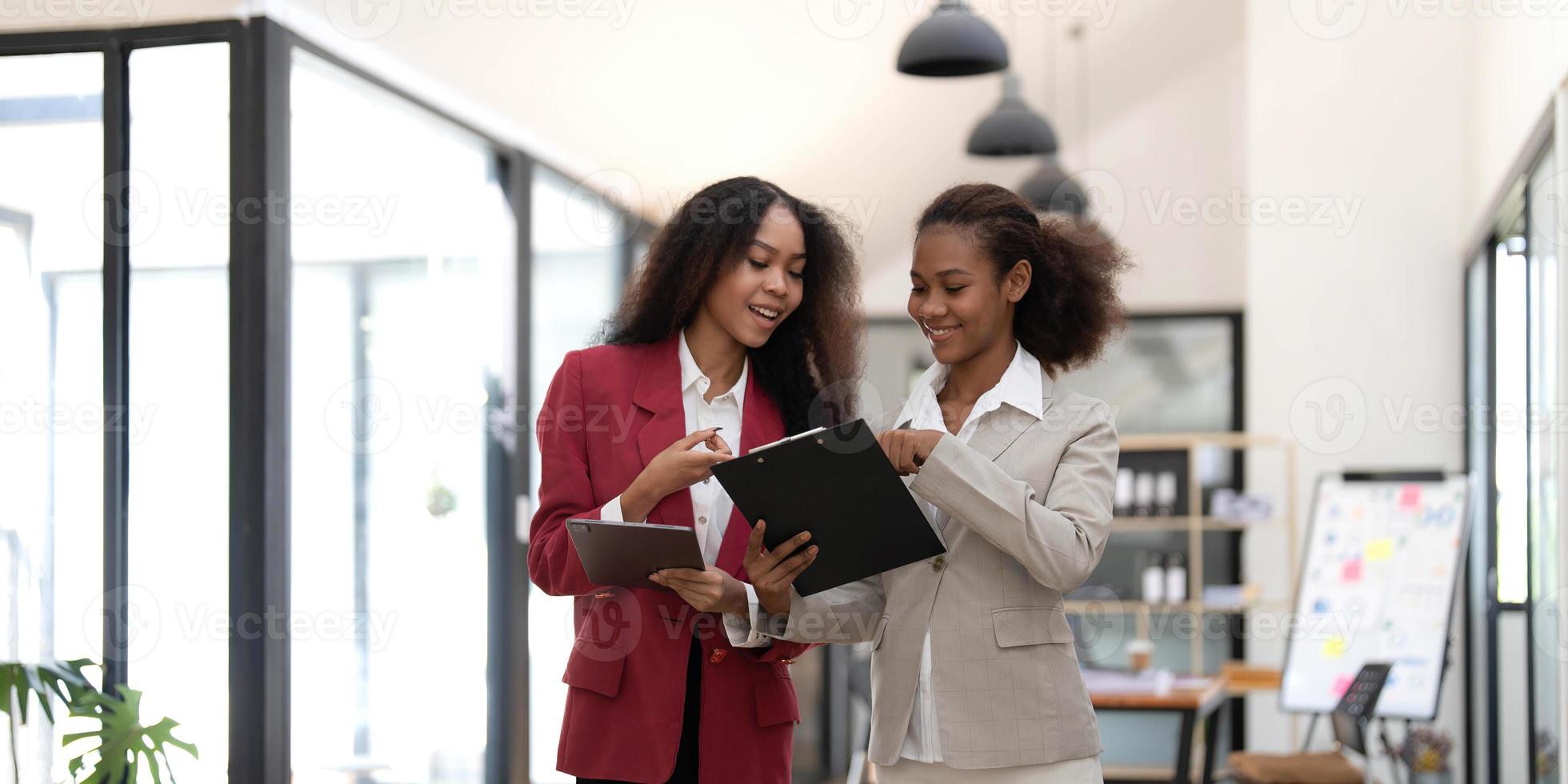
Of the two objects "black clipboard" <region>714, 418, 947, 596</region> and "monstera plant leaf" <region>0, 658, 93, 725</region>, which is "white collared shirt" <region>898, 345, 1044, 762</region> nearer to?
"black clipboard" <region>714, 418, 947, 596</region>

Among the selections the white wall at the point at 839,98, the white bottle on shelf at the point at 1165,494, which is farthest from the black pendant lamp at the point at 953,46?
the white bottle on shelf at the point at 1165,494

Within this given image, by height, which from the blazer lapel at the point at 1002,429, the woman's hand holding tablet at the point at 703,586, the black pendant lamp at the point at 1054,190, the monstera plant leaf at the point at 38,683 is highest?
the black pendant lamp at the point at 1054,190

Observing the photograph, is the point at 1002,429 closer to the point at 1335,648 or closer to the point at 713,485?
the point at 713,485

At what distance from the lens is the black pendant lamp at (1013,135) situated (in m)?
5.07

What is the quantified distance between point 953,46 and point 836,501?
2.41m

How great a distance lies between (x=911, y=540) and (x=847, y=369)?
47 cm

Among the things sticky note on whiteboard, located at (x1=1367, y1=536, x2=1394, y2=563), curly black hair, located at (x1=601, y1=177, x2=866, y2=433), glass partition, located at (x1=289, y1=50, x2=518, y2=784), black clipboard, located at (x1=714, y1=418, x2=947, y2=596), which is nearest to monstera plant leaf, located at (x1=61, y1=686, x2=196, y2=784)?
glass partition, located at (x1=289, y1=50, x2=518, y2=784)

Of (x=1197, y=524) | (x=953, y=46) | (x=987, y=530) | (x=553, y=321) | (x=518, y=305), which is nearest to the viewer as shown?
(x=987, y=530)

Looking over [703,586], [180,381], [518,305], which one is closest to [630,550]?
[703,586]

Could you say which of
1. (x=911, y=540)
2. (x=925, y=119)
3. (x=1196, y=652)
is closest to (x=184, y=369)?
(x=911, y=540)

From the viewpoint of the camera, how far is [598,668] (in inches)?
78.2

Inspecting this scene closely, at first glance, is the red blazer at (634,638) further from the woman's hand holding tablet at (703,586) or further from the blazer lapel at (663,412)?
the woman's hand holding tablet at (703,586)

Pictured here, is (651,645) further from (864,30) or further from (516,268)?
(864,30)

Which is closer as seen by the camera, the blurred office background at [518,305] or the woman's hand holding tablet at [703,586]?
the woman's hand holding tablet at [703,586]
